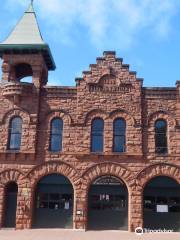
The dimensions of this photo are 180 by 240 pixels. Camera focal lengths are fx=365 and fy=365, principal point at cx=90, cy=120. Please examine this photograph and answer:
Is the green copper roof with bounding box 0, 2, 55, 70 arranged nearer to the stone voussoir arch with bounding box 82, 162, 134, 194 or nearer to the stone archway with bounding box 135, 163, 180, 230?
the stone voussoir arch with bounding box 82, 162, 134, 194

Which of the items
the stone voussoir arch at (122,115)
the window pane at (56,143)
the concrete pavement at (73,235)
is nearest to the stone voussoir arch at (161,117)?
the stone voussoir arch at (122,115)

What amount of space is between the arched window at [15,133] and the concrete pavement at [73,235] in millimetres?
5367

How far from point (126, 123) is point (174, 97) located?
3.67m

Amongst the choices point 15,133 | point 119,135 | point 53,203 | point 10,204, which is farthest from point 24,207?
point 119,135

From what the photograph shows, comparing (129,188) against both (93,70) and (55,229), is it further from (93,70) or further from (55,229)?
(93,70)

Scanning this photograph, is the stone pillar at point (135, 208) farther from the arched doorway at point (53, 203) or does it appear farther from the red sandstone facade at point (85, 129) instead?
the arched doorway at point (53, 203)

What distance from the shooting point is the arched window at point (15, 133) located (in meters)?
23.6

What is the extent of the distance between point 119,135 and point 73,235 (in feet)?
23.3

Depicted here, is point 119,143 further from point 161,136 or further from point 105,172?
point 161,136

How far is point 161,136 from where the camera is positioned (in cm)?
2341

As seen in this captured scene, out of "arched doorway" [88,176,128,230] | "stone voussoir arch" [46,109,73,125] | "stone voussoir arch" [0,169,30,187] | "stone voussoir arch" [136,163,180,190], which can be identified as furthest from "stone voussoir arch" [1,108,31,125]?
"stone voussoir arch" [136,163,180,190]

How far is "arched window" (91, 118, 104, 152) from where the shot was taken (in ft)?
76.5

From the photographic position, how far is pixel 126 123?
76.9 feet

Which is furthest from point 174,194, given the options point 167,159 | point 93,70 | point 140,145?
point 93,70
